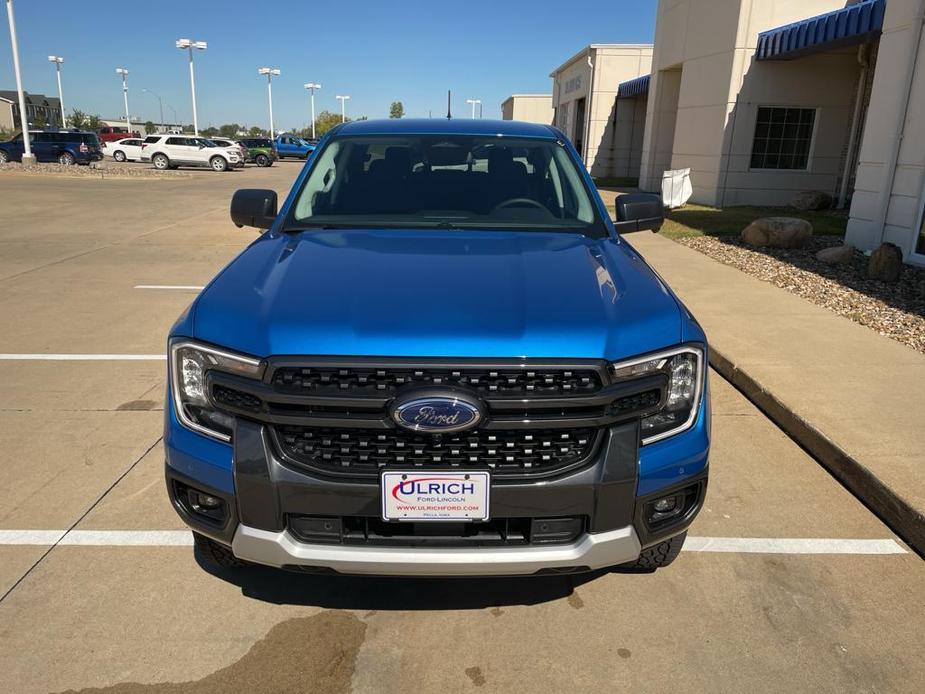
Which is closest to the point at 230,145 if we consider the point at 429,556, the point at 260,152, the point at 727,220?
the point at 260,152

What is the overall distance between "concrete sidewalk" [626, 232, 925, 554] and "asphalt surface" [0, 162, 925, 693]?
16 cm

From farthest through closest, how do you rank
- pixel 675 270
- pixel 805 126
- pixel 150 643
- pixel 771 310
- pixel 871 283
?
pixel 805 126 → pixel 675 270 → pixel 871 283 → pixel 771 310 → pixel 150 643

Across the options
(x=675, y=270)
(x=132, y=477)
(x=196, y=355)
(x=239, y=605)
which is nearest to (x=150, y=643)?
(x=239, y=605)

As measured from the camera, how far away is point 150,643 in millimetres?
2637

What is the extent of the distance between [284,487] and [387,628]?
82 centimetres

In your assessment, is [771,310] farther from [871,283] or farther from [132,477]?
[132,477]

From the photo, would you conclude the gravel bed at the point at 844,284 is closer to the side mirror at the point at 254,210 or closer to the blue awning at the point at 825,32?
the blue awning at the point at 825,32

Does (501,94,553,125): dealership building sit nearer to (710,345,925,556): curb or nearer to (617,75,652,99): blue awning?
(617,75,652,99): blue awning

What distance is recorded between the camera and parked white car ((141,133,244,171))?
3709cm

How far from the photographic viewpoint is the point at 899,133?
9.84 meters

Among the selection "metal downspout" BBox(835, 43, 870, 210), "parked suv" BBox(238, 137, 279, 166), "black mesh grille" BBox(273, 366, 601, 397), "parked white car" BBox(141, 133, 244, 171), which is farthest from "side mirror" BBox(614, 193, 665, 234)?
"parked suv" BBox(238, 137, 279, 166)

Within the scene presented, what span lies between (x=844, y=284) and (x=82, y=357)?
831 centimetres

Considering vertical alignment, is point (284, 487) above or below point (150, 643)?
above

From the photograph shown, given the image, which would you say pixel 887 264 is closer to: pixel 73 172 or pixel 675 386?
pixel 675 386
